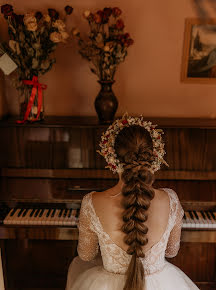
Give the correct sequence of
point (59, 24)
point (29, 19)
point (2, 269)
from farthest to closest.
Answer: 1. point (2, 269)
2. point (59, 24)
3. point (29, 19)

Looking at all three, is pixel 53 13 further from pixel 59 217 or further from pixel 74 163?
pixel 59 217

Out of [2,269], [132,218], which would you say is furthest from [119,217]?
[2,269]

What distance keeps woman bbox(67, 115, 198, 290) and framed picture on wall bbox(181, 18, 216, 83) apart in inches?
39.5

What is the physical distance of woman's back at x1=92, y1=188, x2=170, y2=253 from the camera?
4.35ft

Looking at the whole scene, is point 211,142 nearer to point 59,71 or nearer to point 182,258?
point 182,258

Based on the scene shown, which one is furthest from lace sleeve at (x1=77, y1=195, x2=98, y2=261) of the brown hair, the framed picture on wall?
the framed picture on wall

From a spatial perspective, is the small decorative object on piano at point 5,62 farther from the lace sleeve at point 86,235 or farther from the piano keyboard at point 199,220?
the piano keyboard at point 199,220

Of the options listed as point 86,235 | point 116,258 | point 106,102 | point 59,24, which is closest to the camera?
point 116,258

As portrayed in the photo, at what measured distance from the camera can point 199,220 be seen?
6.31 feet

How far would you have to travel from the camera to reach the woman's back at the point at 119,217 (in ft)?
4.35

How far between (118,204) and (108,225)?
113 millimetres

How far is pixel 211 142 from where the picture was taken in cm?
198

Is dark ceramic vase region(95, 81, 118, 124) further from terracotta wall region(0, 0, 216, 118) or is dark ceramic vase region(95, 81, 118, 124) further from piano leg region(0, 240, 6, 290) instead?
piano leg region(0, 240, 6, 290)

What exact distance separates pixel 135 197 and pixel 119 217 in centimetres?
13
